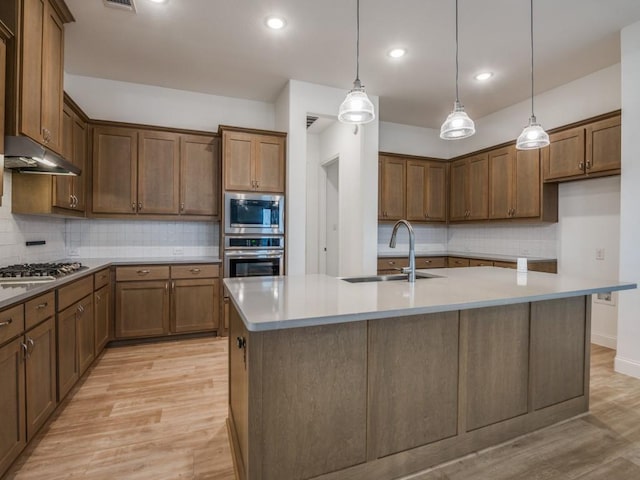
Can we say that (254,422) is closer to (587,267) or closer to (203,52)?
(203,52)

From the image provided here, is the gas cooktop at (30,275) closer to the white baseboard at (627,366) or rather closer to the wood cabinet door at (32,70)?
the wood cabinet door at (32,70)

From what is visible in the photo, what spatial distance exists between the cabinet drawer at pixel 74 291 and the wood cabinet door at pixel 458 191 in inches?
192

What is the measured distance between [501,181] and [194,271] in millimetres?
4125

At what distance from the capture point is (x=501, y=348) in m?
2.00

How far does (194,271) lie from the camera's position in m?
3.89

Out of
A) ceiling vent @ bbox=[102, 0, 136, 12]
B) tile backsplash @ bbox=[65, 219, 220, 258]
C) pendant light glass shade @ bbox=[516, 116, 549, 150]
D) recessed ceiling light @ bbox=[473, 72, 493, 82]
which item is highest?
recessed ceiling light @ bbox=[473, 72, 493, 82]

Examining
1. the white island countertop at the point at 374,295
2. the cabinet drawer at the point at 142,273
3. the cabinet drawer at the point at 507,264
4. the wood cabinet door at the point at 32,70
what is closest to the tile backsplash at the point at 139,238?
the cabinet drawer at the point at 142,273

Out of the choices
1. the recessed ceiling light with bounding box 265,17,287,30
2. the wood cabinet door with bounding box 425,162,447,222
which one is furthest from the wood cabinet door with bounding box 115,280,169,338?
the wood cabinet door with bounding box 425,162,447,222

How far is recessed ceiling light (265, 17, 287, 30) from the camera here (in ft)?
9.62

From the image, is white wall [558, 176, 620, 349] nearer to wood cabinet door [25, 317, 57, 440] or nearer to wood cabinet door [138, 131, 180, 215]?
wood cabinet door [138, 131, 180, 215]

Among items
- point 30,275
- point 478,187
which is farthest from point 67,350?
point 478,187

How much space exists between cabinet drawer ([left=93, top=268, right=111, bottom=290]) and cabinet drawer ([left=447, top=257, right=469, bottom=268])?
450 cm

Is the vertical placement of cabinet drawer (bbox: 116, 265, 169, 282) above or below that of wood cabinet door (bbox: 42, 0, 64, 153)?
below

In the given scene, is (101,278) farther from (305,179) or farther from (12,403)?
(305,179)
